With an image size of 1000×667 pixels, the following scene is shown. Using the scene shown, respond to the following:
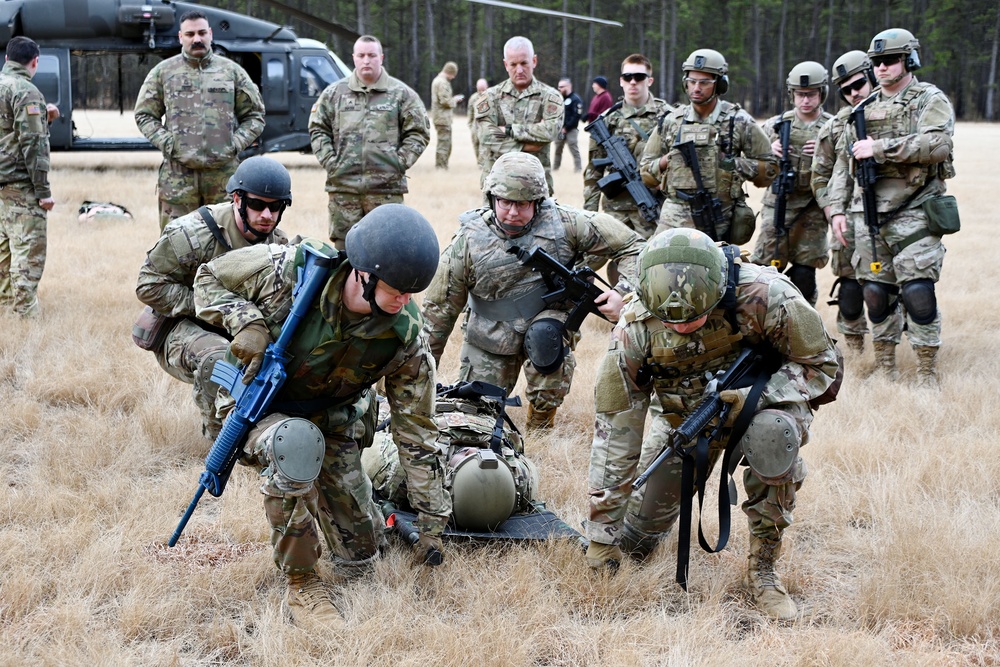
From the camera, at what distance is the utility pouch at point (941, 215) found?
5.95 meters

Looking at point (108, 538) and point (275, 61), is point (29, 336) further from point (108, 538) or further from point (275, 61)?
point (275, 61)

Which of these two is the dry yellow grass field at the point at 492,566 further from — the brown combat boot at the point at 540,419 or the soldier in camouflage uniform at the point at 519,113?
the soldier in camouflage uniform at the point at 519,113

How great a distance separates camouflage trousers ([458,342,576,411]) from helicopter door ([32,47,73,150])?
37.3 ft

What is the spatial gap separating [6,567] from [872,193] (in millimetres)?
5197

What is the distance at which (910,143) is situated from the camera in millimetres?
5906

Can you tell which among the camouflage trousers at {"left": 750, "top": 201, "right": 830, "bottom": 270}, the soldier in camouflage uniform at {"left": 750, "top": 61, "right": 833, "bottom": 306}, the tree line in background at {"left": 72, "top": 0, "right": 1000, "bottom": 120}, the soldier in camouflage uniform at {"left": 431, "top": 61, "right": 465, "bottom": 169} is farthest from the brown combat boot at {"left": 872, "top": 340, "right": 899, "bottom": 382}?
the tree line in background at {"left": 72, "top": 0, "right": 1000, "bottom": 120}

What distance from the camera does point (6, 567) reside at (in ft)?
12.1

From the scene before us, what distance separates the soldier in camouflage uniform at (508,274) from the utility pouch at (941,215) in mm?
2044

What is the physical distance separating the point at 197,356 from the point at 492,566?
68.8 inches

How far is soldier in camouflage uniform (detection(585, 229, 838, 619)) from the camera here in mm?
3227

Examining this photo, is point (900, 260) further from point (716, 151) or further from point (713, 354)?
point (713, 354)

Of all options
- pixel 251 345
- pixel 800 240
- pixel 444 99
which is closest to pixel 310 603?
pixel 251 345

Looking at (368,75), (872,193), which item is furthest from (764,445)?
(368,75)

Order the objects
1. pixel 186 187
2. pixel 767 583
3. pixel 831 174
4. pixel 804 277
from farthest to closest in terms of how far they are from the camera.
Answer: pixel 804 277, pixel 186 187, pixel 831 174, pixel 767 583
